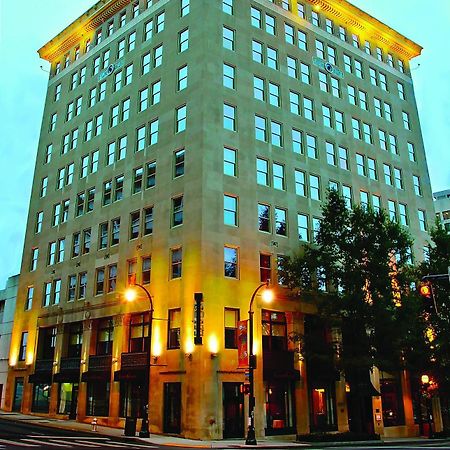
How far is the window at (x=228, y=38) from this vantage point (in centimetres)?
4412

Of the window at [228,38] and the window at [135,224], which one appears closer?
the window at [135,224]

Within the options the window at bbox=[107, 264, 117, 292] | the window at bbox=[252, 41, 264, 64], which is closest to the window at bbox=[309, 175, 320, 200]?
the window at bbox=[252, 41, 264, 64]

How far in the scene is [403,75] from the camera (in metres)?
60.9

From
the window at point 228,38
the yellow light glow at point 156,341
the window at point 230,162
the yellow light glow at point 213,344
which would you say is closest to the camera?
the yellow light glow at point 213,344

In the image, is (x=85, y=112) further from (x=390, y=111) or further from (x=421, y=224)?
(x=421, y=224)

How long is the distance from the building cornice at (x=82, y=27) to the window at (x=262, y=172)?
79.7 feet

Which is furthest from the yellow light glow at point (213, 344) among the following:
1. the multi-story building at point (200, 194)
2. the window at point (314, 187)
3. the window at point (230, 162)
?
the window at point (314, 187)

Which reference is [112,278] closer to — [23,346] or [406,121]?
[23,346]

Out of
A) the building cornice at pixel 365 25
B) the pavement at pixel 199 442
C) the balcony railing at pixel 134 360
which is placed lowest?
the pavement at pixel 199 442

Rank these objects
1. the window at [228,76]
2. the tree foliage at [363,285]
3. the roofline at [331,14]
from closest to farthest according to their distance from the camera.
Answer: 1. the tree foliage at [363,285]
2. the window at [228,76]
3. the roofline at [331,14]

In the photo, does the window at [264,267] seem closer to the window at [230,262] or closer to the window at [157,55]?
the window at [230,262]

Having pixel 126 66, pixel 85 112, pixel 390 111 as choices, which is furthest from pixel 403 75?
pixel 85 112

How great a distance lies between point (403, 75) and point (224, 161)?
31959 mm

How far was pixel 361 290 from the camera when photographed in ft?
119
